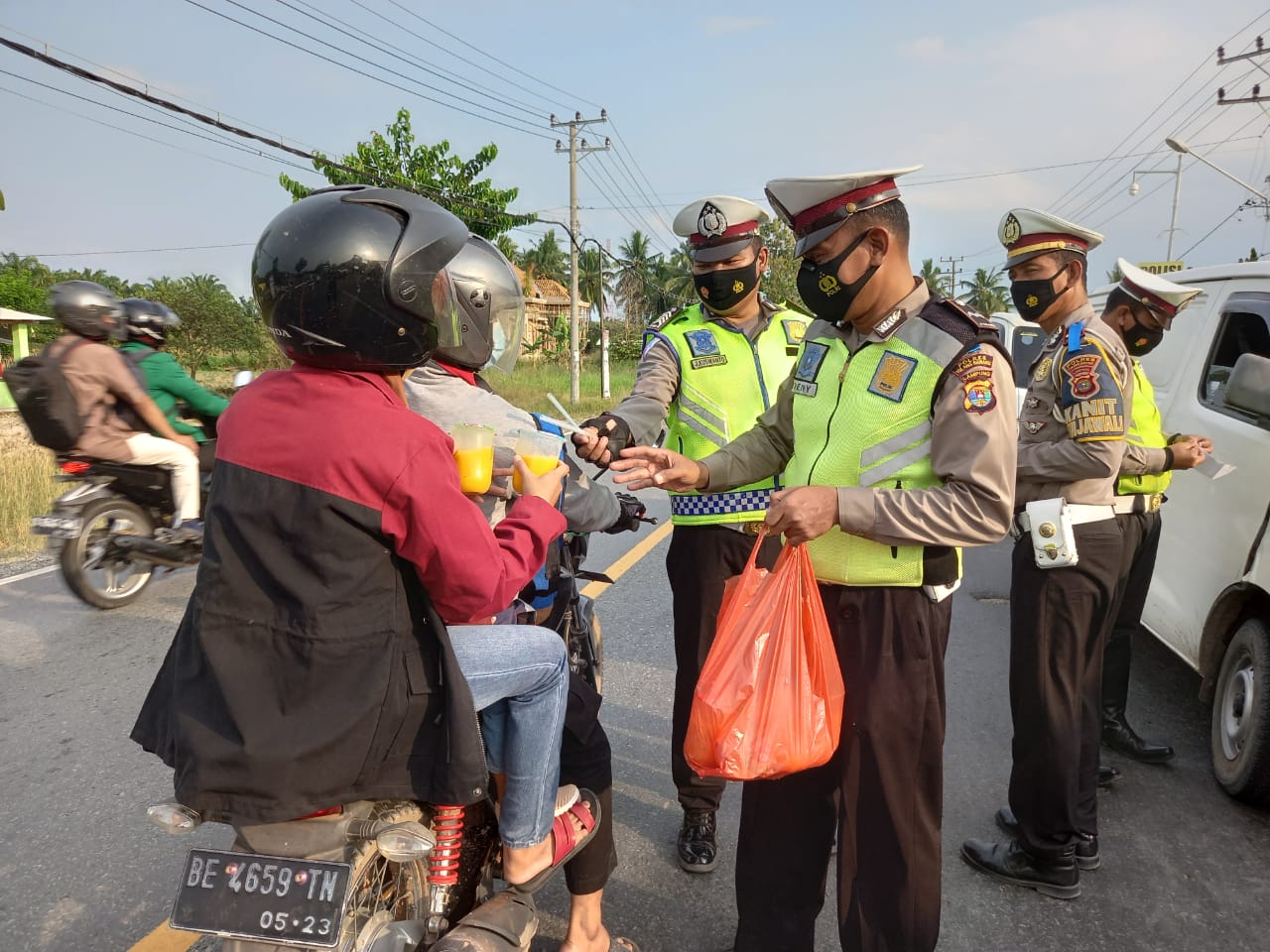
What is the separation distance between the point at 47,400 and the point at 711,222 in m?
4.48

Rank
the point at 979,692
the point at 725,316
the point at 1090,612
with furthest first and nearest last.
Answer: the point at 979,692
the point at 725,316
the point at 1090,612

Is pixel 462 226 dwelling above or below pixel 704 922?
above

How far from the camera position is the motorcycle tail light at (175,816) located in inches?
65.4

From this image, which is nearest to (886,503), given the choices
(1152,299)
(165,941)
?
(1152,299)

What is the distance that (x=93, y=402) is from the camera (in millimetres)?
5625

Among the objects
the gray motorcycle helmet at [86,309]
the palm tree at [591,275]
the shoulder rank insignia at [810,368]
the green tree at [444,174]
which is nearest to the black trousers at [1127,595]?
the shoulder rank insignia at [810,368]

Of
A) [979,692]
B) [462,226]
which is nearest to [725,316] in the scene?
[462,226]

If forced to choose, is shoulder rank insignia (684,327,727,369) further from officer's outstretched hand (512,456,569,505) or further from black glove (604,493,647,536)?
officer's outstretched hand (512,456,569,505)

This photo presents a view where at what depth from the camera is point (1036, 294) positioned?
10.00 feet

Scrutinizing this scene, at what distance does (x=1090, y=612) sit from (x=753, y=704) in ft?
5.22

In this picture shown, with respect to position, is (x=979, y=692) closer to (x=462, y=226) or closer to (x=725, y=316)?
(x=725, y=316)

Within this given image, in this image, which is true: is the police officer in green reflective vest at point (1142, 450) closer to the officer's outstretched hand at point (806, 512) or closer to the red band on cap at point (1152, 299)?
the red band on cap at point (1152, 299)

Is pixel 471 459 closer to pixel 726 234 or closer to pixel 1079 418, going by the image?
pixel 726 234

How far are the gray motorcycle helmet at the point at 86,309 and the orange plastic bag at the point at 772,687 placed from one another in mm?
5289
